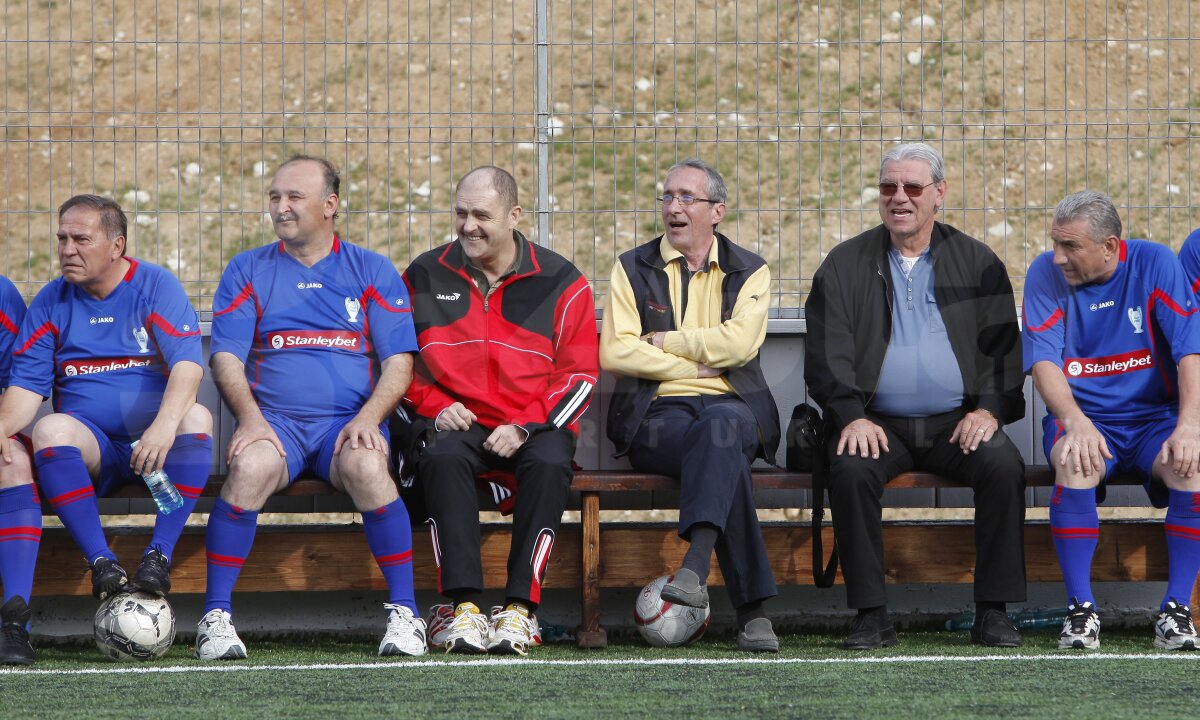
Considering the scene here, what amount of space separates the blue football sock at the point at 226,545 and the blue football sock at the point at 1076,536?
2.48 meters

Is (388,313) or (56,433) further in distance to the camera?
(388,313)

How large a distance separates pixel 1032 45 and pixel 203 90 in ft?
11.5

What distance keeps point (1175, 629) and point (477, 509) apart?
7.04 feet

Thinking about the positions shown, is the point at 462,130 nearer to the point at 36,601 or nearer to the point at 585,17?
the point at 585,17

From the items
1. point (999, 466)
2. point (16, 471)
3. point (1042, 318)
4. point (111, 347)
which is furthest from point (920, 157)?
point (16, 471)

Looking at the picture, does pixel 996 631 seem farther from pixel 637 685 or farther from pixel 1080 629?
pixel 637 685

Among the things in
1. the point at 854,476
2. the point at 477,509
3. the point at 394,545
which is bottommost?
the point at 394,545

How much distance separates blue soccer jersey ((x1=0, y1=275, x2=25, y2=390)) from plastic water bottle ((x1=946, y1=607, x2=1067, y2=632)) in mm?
3293

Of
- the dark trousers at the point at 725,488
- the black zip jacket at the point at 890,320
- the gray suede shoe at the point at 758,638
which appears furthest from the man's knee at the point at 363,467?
the black zip jacket at the point at 890,320

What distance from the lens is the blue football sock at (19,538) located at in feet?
14.6

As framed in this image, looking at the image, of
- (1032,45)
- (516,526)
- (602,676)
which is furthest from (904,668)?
(1032,45)

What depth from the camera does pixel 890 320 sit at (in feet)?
16.5

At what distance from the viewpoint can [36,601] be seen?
512cm

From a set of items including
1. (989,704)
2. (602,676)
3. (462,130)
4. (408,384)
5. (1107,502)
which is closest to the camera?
(989,704)
